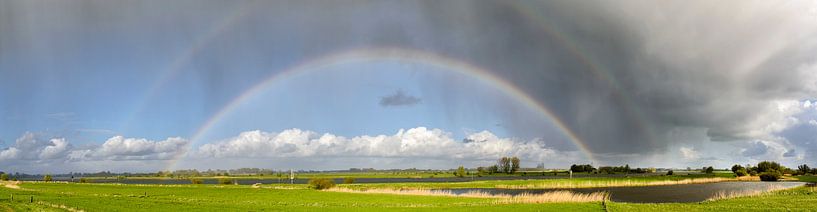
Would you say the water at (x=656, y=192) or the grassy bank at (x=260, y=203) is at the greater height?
the grassy bank at (x=260, y=203)

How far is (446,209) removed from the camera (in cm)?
5772

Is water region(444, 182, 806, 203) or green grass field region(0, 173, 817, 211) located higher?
green grass field region(0, 173, 817, 211)

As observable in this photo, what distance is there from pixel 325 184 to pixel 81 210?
6807cm

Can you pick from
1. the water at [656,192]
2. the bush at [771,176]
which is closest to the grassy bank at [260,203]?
the water at [656,192]

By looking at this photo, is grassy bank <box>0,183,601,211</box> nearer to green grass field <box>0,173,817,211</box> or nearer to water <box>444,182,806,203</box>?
green grass field <box>0,173,817,211</box>

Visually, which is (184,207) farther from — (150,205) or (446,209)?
(446,209)

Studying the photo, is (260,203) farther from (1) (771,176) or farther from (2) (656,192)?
(1) (771,176)

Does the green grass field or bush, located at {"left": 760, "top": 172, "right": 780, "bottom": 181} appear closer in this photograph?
the green grass field

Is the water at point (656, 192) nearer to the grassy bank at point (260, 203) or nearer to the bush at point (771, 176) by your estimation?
the grassy bank at point (260, 203)

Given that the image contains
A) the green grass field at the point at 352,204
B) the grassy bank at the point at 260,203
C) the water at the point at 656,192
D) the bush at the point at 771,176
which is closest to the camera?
the green grass field at the point at 352,204

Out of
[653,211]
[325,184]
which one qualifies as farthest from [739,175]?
[653,211]

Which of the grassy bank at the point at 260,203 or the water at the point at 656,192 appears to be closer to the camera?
the grassy bank at the point at 260,203

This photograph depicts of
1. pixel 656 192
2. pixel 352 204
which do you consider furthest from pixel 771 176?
pixel 352 204

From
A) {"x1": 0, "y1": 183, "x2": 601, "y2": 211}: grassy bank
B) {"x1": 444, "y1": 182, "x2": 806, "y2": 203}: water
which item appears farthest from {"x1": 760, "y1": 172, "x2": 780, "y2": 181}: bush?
{"x1": 0, "y1": 183, "x2": 601, "y2": 211}: grassy bank
